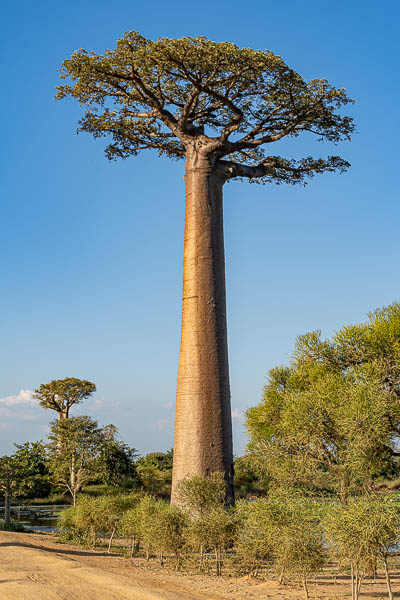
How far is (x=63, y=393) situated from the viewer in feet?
114

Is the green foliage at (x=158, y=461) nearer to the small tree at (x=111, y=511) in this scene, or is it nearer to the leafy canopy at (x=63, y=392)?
the leafy canopy at (x=63, y=392)

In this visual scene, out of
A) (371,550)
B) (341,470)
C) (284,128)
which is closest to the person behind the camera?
(371,550)

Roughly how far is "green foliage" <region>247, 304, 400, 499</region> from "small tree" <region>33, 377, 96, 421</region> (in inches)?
726

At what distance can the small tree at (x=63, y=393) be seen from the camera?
34.4 meters

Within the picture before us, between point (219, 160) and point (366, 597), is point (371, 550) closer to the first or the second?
point (366, 597)

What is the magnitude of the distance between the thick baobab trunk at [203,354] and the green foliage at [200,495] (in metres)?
0.84

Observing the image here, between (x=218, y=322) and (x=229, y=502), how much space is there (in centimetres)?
359

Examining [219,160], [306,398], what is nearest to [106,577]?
[306,398]

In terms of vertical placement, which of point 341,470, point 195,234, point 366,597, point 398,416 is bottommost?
point 366,597

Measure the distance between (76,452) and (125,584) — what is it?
49.5ft

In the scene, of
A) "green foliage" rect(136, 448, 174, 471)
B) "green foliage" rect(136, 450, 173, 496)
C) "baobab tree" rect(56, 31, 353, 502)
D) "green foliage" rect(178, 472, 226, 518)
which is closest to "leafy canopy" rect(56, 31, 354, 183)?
"baobab tree" rect(56, 31, 353, 502)

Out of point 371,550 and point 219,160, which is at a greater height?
point 219,160

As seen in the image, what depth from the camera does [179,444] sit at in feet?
39.9

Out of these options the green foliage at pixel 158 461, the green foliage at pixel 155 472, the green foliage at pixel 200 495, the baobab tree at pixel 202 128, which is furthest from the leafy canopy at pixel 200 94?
the green foliage at pixel 158 461
